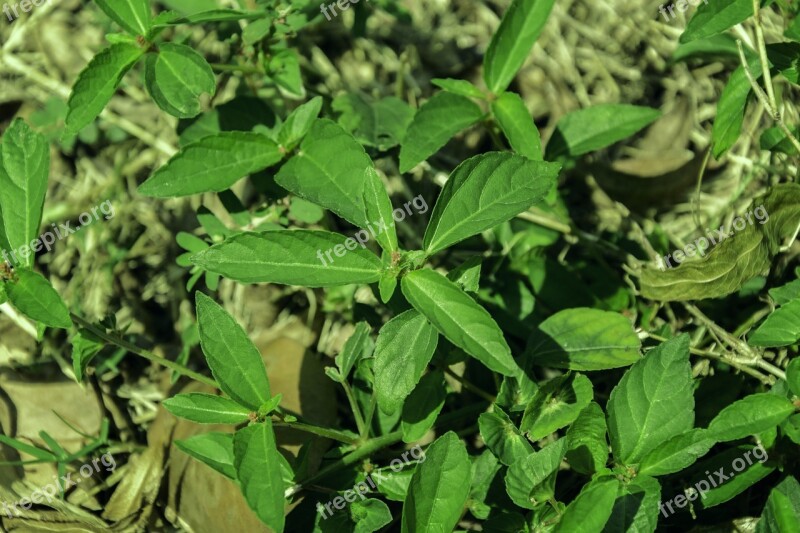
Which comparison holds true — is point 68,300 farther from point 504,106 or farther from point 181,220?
point 504,106

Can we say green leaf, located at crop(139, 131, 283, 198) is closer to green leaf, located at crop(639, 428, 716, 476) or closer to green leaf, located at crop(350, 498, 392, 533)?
green leaf, located at crop(350, 498, 392, 533)

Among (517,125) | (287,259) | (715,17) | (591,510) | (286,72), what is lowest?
(591,510)

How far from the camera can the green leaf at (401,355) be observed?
203cm

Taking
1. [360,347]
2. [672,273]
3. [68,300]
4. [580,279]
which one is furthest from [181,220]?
[672,273]

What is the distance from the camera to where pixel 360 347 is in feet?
7.87

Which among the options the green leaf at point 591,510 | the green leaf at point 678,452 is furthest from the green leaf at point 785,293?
the green leaf at point 591,510

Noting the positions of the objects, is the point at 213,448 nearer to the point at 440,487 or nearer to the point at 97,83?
the point at 440,487

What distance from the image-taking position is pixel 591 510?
184 centimetres

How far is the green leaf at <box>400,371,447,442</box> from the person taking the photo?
226 centimetres

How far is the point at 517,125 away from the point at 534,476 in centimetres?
114

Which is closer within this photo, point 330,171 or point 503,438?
point 503,438

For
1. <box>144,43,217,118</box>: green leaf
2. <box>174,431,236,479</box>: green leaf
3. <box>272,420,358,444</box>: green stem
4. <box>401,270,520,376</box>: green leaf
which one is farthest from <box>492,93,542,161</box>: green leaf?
<box>174,431,236,479</box>: green leaf

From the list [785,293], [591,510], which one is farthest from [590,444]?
[785,293]

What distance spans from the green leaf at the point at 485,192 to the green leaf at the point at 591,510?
0.70 metres
